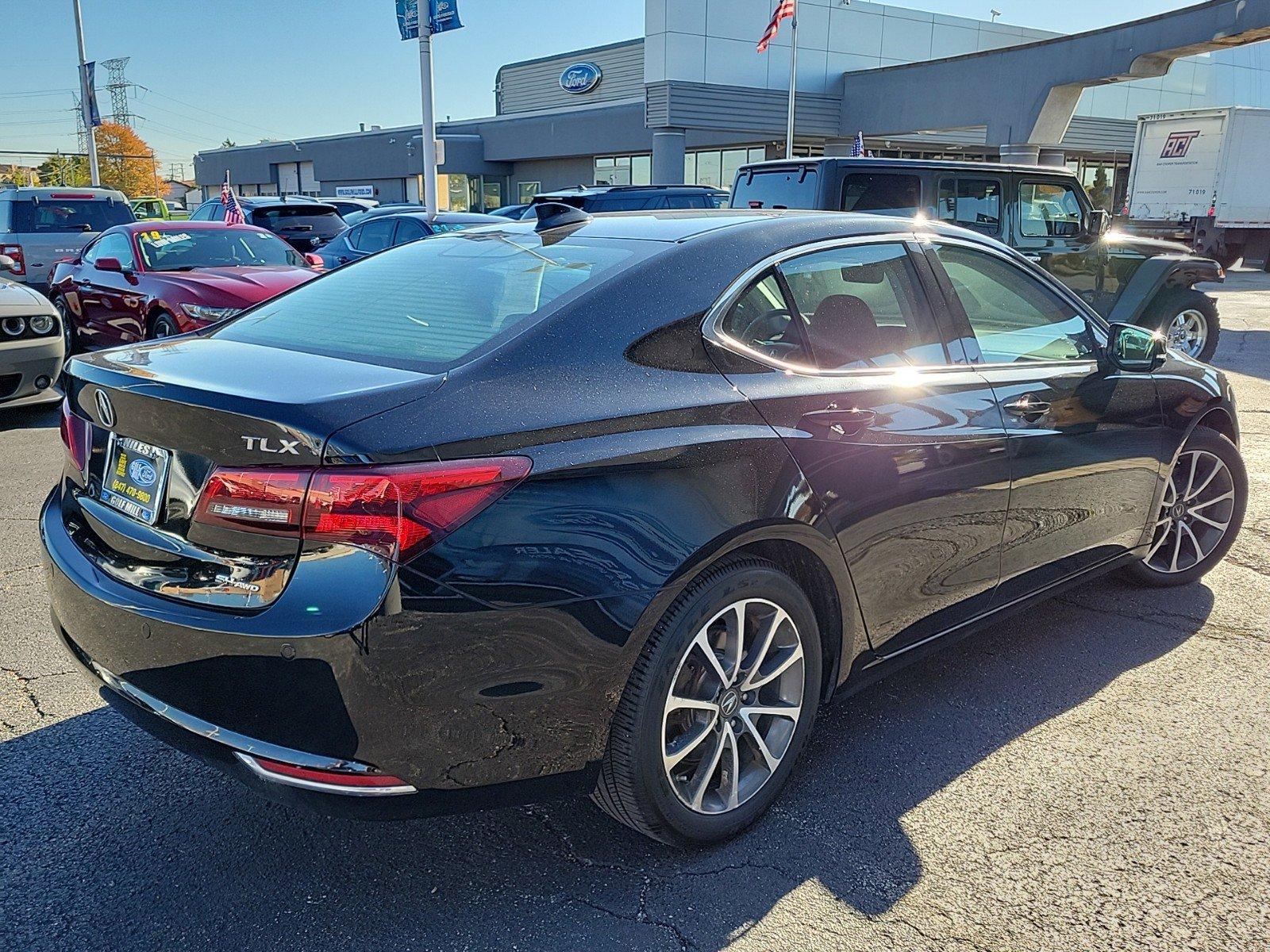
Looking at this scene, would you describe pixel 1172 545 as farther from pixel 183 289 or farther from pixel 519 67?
pixel 519 67

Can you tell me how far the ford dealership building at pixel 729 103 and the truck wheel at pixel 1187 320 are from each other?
537 inches

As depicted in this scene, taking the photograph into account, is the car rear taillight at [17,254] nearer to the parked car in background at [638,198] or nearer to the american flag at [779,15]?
the parked car in background at [638,198]

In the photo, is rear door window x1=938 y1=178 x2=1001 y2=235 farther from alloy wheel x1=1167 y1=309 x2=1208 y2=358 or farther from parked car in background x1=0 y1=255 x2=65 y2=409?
parked car in background x1=0 y1=255 x2=65 y2=409

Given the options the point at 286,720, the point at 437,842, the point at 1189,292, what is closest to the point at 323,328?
the point at 286,720

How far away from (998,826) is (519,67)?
4463cm

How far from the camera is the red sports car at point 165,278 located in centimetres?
898

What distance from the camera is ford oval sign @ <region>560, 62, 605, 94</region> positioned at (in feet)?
127

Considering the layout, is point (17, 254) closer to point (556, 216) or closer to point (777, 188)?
point (777, 188)

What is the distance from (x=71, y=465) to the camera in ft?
9.08

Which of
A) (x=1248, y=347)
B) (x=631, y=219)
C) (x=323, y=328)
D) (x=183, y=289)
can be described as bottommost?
(x=1248, y=347)

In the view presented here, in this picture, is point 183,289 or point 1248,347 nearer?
point 183,289

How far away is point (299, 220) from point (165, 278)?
1116 centimetres

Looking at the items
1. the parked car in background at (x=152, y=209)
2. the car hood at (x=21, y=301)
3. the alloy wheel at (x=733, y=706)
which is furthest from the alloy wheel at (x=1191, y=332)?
the parked car in background at (x=152, y=209)

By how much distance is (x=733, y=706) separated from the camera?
8.75ft
